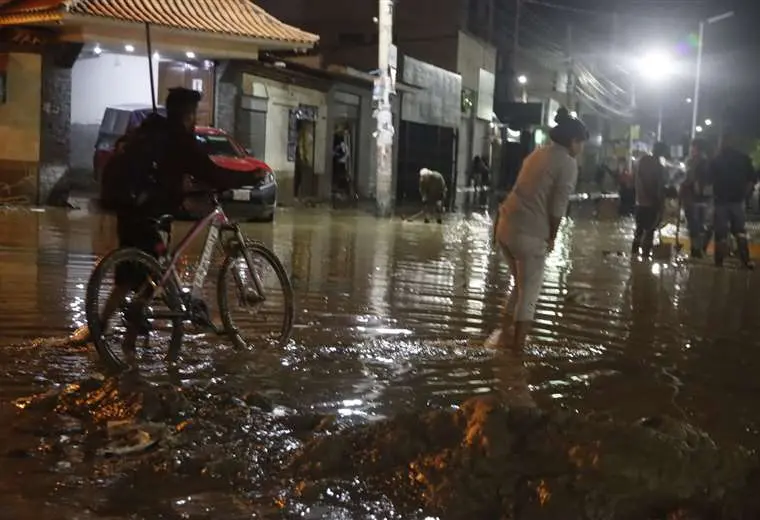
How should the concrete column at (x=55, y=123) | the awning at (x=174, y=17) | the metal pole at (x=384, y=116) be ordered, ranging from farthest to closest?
the metal pole at (x=384, y=116), the concrete column at (x=55, y=123), the awning at (x=174, y=17)

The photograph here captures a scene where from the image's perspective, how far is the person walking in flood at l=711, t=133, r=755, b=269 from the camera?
44.4 feet

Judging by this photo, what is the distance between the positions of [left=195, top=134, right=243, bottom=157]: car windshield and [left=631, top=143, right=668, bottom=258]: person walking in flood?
7.33 metres

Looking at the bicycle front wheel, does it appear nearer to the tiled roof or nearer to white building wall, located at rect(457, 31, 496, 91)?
the tiled roof

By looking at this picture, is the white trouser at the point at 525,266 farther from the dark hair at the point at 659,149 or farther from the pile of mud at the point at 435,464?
the dark hair at the point at 659,149

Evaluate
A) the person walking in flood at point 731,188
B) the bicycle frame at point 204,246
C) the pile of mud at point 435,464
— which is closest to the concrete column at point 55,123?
the person walking in flood at point 731,188

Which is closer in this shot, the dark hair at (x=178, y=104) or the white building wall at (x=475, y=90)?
the dark hair at (x=178, y=104)

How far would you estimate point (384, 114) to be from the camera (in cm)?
2261

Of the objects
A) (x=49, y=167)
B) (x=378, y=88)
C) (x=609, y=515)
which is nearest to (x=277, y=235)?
(x=49, y=167)

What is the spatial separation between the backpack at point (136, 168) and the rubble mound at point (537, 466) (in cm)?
226

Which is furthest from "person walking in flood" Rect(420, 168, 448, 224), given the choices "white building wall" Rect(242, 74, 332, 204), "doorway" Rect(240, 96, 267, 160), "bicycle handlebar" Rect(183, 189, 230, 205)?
"bicycle handlebar" Rect(183, 189, 230, 205)

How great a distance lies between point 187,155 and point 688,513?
11.8 feet

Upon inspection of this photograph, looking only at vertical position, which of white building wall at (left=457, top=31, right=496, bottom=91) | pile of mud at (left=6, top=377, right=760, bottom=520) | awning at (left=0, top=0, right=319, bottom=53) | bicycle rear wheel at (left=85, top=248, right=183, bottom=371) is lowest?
pile of mud at (left=6, top=377, right=760, bottom=520)

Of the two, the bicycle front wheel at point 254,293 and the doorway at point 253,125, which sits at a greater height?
the doorway at point 253,125

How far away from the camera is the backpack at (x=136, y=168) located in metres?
5.88
